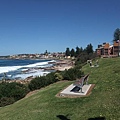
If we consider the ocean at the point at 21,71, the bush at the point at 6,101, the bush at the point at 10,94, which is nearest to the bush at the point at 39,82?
the bush at the point at 10,94

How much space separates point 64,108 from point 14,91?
676cm

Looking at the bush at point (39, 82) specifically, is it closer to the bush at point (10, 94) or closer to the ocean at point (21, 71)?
the bush at point (10, 94)

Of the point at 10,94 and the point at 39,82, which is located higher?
the point at 39,82

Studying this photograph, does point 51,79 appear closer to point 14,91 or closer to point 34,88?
point 34,88

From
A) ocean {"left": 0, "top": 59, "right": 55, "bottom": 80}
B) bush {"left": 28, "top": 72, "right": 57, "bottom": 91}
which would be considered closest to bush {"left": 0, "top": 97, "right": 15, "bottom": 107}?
bush {"left": 28, "top": 72, "right": 57, "bottom": 91}

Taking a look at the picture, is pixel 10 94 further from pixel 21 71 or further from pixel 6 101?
pixel 21 71

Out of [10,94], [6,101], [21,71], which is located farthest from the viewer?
[21,71]

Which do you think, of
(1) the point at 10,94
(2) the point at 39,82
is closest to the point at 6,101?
(1) the point at 10,94

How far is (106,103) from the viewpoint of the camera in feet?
24.2

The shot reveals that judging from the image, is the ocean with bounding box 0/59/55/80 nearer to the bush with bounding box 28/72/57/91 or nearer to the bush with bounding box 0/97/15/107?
the bush with bounding box 28/72/57/91

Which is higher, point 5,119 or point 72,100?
point 72,100

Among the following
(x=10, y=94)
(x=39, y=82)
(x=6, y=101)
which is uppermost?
(x=39, y=82)

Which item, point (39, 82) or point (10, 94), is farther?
point (39, 82)

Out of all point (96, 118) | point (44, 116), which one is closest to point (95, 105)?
point (96, 118)
